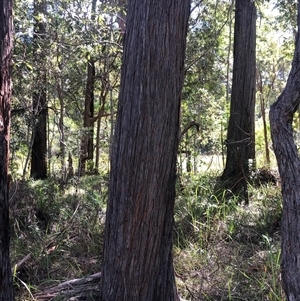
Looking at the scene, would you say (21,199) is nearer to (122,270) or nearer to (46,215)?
(46,215)

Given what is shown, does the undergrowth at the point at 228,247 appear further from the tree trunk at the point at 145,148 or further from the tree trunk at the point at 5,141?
the tree trunk at the point at 5,141

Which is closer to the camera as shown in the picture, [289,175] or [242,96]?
[289,175]

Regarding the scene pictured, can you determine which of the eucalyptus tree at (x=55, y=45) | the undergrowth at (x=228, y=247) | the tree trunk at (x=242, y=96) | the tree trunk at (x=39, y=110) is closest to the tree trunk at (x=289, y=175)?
the undergrowth at (x=228, y=247)

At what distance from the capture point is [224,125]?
11.4 meters

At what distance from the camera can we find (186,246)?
4.60 meters

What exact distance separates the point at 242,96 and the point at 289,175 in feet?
15.0

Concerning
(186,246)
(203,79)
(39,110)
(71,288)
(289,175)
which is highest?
(203,79)

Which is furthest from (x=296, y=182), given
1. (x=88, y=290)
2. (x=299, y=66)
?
(x=88, y=290)

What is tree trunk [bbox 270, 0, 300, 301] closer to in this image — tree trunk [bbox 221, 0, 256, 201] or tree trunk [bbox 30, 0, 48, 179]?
tree trunk [bbox 221, 0, 256, 201]

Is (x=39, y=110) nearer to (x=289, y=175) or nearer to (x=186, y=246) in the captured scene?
(x=186, y=246)

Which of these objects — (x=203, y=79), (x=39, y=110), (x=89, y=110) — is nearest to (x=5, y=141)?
(x=39, y=110)

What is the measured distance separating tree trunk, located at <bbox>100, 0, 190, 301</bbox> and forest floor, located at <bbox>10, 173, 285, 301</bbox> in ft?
1.96

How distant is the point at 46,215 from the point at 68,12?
350 centimetres

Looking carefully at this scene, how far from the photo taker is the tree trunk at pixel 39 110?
25.7 ft
